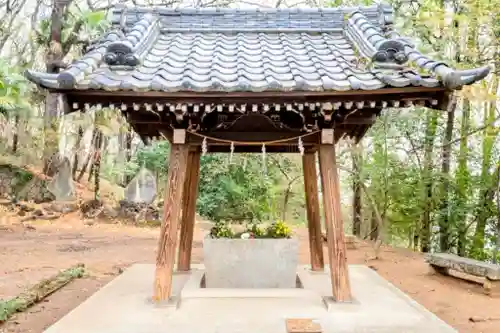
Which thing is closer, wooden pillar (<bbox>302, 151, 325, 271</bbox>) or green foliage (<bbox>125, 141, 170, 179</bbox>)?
wooden pillar (<bbox>302, 151, 325, 271</bbox>)

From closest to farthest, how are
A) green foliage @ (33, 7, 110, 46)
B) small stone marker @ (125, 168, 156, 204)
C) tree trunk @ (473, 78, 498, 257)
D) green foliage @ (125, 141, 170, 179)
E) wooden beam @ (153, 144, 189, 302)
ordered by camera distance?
wooden beam @ (153, 144, 189, 302) < tree trunk @ (473, 78, 498, 257) < small stone marker @ (125, 168, 156, 204) < green foliage @ (33, 7, 110, 46) < green foliage @ (125, 141, 170, 179)

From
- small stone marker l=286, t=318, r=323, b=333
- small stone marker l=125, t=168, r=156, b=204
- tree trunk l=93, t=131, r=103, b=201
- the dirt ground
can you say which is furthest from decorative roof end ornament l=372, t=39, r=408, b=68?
tree trunk l=93, t=131, r=103, b=201

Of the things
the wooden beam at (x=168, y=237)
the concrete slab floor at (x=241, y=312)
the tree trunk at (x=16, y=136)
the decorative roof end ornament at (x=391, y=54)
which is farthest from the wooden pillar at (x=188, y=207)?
the tree trunk at (x=16, y=136)

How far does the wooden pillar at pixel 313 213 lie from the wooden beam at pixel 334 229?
153cm

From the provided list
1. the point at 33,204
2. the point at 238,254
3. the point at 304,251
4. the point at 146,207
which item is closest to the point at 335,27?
the point at 238,254

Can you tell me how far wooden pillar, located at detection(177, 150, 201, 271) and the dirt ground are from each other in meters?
1.56

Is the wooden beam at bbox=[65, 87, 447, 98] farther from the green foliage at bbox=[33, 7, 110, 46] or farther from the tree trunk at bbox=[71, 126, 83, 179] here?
the tree trunk at bbox=[71, 126, 83, 179]

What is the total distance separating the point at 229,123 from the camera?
16.9ft

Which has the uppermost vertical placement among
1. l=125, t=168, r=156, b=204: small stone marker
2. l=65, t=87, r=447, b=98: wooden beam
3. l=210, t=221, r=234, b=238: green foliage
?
l=65, t=87, r=447, b=98: wooden beam

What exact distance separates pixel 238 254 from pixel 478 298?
159 inches

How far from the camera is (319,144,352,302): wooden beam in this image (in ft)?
16.1

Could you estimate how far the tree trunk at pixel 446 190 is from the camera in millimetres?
10938

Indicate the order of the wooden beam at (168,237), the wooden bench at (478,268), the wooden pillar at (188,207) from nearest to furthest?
the wooden beam at (168,237)
the wooden pillar at (188,207)
the wooden bench at (478,268)

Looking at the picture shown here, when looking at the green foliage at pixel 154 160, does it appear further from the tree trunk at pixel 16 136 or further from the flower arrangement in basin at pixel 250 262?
the flower arrangement in basin at pixel 250 262
